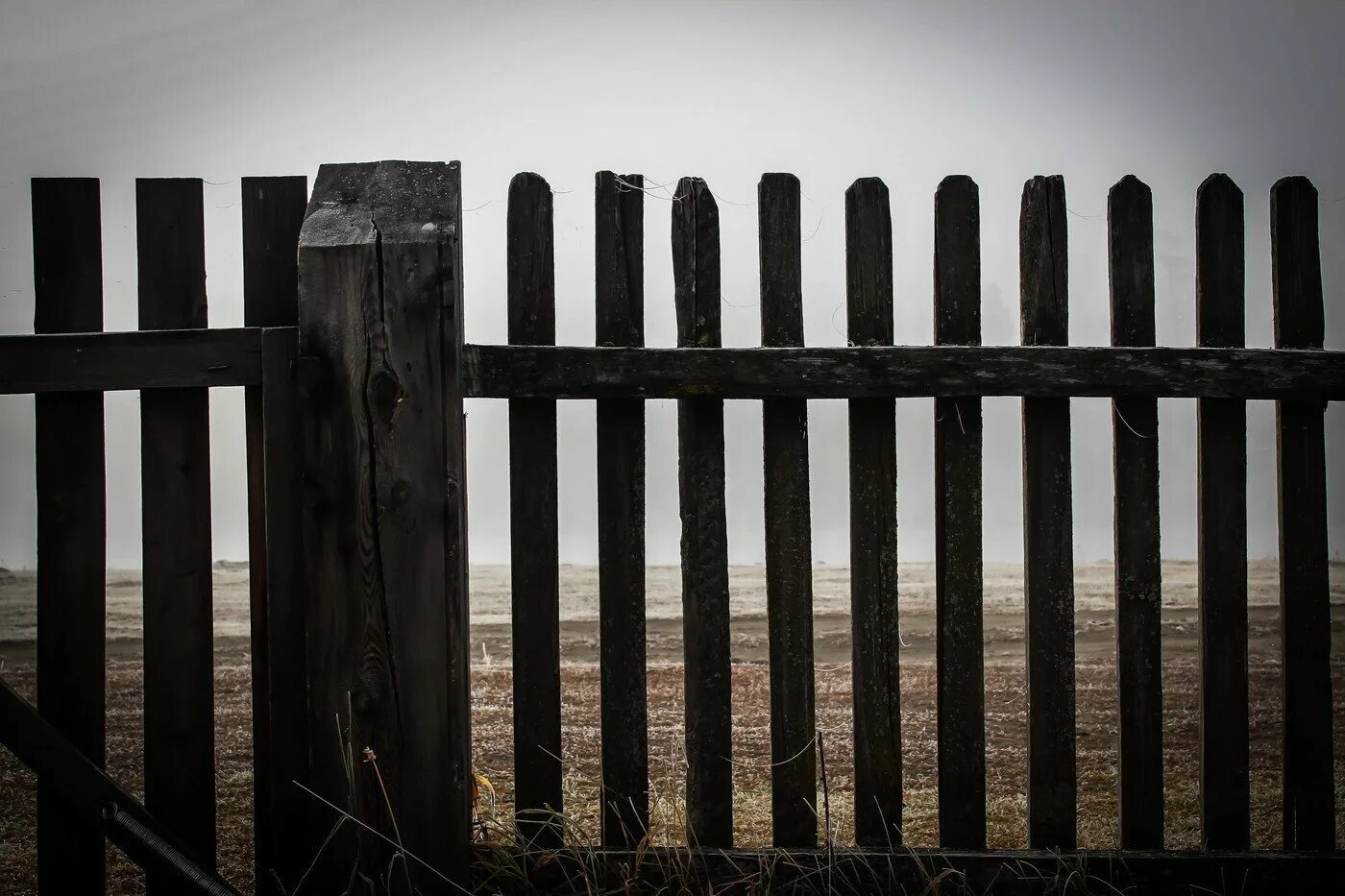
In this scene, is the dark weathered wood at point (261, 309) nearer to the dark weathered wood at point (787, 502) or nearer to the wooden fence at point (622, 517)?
the wooden fence at point (622, 517)

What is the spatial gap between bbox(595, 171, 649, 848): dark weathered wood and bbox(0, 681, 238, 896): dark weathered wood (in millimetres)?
1019

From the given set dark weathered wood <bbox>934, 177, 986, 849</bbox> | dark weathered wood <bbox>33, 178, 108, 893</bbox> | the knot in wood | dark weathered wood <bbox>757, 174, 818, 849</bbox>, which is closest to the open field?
dark weathered wood <bbox>757, 174, 818, 849</bbox>

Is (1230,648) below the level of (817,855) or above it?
above

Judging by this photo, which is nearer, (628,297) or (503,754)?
(628,297)

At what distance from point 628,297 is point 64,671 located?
180cm

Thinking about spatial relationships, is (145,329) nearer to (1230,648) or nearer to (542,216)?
(542,216)

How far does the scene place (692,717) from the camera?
2449 millimetres

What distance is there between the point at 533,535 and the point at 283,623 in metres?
0.67

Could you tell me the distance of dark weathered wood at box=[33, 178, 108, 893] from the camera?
2328 millimetres

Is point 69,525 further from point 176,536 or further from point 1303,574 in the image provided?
point 1303,574

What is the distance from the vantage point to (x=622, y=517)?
8.01 ft

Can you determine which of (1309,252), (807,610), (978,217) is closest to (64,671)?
(807,610)

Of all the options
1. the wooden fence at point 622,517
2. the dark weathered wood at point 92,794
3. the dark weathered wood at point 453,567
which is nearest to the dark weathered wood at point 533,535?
the wooden fence at point 622,517

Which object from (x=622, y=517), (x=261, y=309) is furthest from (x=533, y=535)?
(x=261, y=309)
